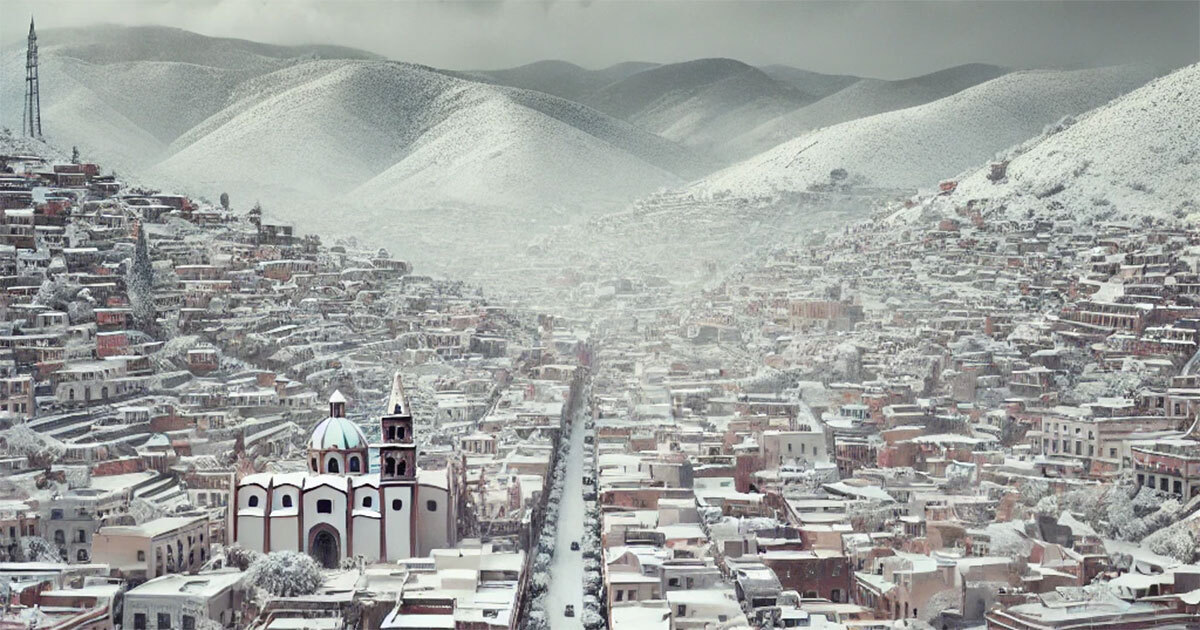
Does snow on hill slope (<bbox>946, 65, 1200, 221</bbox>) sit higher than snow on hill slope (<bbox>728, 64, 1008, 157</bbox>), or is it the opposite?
snow on hill slope (<bbox>728, 64, 1008, 157</bbox>)

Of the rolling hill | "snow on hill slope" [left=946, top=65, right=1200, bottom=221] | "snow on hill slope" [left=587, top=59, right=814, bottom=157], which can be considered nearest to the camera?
"snow on hill slope" [left=946, top=65, right=1200, bottom=221]

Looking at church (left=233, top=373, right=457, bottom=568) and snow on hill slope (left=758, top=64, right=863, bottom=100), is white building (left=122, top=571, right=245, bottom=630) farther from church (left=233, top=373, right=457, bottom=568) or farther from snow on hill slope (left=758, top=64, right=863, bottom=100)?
snow on hill slope (left=758, top=64, right=863, bottom=100)

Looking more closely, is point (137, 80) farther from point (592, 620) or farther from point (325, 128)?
point (592, 620)

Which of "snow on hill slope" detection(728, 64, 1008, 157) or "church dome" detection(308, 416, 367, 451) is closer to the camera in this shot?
"church dome" detection(308, 416, 367, 451)

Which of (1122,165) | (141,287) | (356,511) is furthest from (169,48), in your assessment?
(356,511)

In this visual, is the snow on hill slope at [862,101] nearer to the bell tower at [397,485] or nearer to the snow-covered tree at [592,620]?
the bell tower at [397,485]

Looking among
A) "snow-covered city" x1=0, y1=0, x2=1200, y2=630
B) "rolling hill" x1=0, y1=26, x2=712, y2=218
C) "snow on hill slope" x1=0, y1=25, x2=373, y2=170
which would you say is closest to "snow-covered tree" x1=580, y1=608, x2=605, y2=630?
"snow-covered city" x1=0, y1=0, x2=1200, y2=630

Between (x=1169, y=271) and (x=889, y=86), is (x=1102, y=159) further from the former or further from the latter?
(x=889, y=86)
